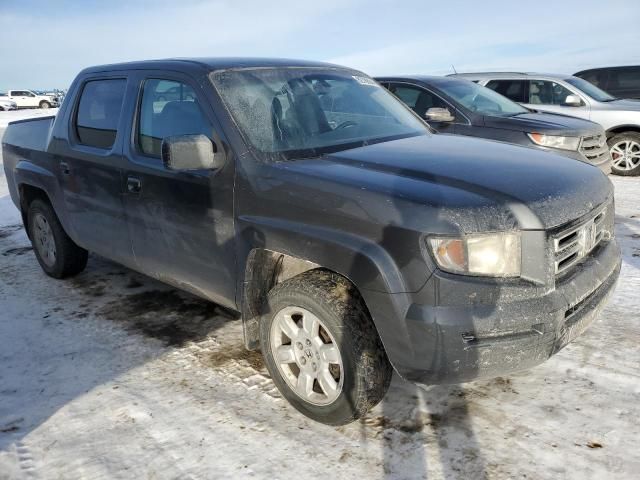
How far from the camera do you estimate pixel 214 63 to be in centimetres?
336

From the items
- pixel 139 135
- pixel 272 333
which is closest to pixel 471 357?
pixel 272 333

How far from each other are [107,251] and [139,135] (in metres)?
0.97

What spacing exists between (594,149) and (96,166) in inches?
238

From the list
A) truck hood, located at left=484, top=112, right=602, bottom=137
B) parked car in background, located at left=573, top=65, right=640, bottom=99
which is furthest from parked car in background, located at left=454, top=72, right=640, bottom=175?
parked car in background, located at left=573, top=65, right=640, bottom=99

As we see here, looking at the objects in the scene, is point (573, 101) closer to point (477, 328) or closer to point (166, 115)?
point (166, 115)

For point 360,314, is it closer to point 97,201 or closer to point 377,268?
point 377,268

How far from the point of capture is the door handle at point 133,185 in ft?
11.5

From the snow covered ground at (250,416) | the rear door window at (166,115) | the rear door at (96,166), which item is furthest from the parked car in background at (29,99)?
the snow covered ground at (250,416)

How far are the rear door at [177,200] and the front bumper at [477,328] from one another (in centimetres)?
117

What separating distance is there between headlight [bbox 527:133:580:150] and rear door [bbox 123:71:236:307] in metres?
4.63

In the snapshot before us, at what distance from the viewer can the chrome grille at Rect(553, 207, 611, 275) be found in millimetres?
2414

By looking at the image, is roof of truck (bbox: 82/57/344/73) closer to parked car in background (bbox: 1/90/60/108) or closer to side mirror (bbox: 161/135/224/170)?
side mirror (bbox: 161/135/224/170)

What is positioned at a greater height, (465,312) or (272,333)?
(465,312)

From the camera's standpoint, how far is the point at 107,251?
4.05 m
